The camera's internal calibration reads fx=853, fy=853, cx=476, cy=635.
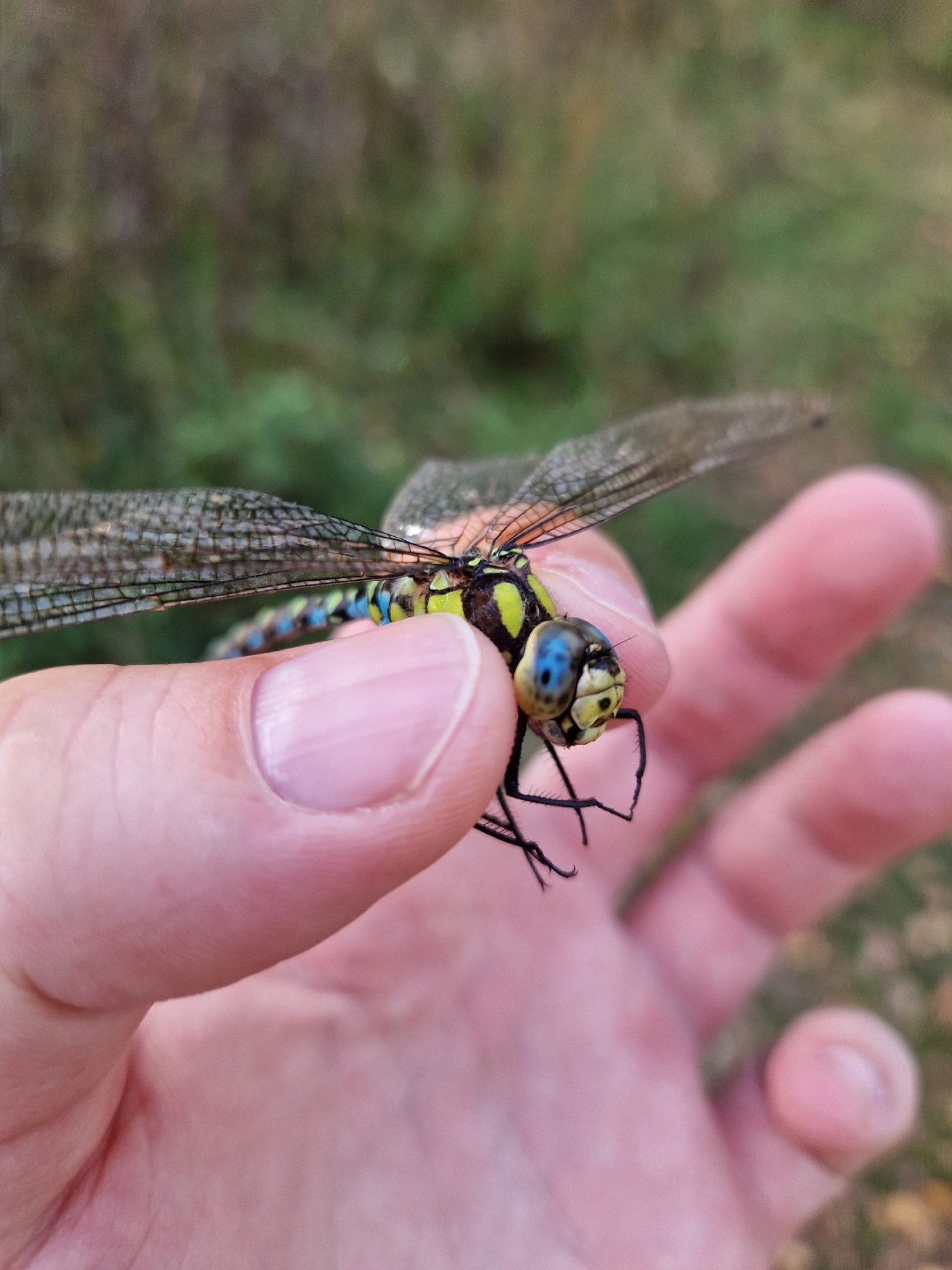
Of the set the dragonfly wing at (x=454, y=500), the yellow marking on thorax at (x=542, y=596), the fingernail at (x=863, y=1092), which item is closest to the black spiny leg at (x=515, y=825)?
the yellow marking on thorax at (x=542, y=596)

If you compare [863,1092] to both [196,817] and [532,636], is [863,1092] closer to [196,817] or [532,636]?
[532,636]

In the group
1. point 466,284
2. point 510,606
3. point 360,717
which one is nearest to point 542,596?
point 510,606

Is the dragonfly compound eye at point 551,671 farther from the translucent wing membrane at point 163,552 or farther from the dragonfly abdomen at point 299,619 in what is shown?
the dragonfly abdomen at point 299,619


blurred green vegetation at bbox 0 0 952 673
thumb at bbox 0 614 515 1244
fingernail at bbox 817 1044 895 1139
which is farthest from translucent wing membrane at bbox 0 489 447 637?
fingernail at bbox 817 1044 895 1139

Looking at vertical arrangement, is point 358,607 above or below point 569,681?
below

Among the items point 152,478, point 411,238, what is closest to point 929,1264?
point 152,478
